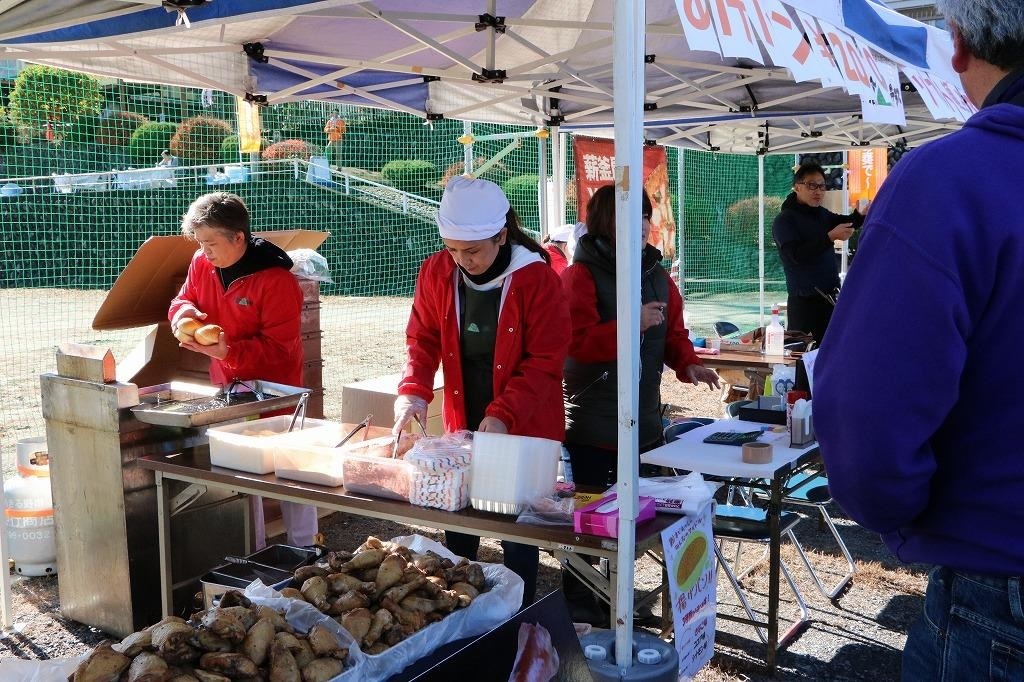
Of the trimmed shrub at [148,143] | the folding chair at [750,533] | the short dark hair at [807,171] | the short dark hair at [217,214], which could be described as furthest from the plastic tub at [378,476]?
the trimmed shrub at [148,143]

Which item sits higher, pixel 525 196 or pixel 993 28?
pixel 525 196

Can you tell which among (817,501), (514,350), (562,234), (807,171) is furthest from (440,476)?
(807,171)

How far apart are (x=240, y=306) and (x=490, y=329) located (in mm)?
1320

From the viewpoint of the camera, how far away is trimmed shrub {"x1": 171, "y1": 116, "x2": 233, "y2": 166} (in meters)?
18.3

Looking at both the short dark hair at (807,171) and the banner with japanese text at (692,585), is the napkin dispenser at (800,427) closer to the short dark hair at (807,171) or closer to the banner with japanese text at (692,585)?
the banner with japanese text at (692,585)

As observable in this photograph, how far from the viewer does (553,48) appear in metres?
5.38

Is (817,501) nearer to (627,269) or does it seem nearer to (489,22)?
(627,269)

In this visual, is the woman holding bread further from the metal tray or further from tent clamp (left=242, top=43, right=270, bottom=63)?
tent clamp (left=242, top=43, right=270, bottom=63)

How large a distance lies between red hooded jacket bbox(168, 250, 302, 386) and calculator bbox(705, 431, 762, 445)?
5.99 ft

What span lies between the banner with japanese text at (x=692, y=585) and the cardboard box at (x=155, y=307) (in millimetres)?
2784

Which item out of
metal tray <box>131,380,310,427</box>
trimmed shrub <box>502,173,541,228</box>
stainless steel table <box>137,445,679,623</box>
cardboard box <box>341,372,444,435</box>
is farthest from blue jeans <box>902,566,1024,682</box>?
trimmed shrub <box>502,173,541,228</box>

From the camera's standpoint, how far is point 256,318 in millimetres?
3938

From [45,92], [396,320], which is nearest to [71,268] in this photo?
[396,320]

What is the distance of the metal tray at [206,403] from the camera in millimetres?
3362
